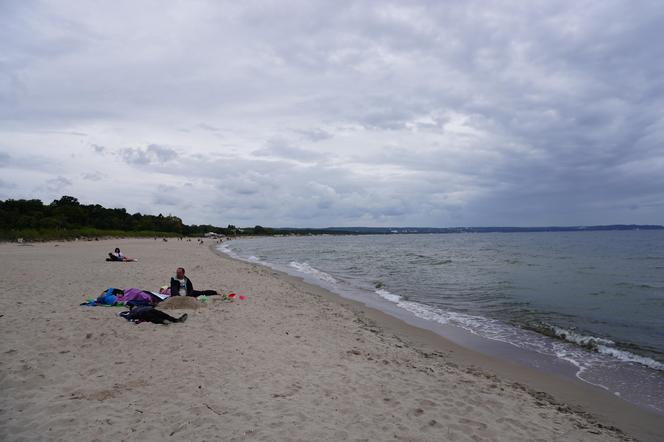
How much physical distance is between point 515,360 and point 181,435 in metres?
7.67

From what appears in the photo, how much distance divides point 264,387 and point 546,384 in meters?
5.53

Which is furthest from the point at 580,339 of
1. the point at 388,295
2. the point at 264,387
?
the point at 264,387

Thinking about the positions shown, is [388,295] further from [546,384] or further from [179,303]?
[546,384]

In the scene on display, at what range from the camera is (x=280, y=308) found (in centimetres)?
1285

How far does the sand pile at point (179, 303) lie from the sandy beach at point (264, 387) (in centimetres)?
64

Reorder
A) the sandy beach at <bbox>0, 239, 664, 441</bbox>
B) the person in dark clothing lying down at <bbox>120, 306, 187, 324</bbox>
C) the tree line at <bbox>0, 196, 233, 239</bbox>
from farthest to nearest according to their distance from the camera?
the tree line at <bbox>0, 196, 233, 239</bbox> → the person in dark clothing lying down at <bbox>120, 306, 187, 324</bbox> → the sandy beach at <bbox>0, 239, 664, 441</bbox>

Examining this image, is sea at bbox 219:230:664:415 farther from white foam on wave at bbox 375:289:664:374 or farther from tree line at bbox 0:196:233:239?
tree line at bbox 0:196:233:239

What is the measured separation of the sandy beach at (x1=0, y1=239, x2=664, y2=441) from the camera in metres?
4.85

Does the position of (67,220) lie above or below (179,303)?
above

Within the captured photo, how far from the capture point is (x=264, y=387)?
6.03 m

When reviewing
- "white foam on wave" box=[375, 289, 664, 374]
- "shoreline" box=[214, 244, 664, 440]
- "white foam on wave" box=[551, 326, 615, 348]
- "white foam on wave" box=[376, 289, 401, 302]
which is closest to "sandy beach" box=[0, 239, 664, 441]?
"shoreline" box=[214, 244, 664, 440]

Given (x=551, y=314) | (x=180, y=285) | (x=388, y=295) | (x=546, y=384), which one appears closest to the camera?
(x=546, y=384)

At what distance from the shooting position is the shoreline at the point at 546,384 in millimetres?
6340

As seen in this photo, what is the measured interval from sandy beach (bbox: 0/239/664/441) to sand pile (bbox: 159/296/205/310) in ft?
2.12
